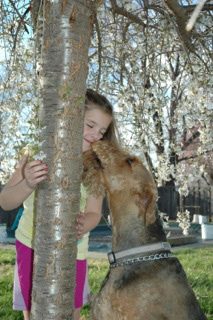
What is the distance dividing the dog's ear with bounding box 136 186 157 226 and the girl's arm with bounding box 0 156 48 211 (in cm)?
71

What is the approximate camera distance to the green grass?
4922 millimetres

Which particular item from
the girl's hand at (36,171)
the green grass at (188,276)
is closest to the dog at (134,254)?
the girl's hand at (36,171)

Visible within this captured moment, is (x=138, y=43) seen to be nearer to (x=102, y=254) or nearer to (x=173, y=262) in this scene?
(x=173, y=262)

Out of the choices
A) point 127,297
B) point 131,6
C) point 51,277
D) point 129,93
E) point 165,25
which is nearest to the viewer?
point 51,277

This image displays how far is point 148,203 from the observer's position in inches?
109

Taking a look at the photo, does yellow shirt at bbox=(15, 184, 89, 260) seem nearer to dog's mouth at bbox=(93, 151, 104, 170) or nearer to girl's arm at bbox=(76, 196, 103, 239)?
girl's arm at bbox=(76, 196, 103, 239)

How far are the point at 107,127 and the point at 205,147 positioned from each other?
24.2 ft

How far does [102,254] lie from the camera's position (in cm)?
1006

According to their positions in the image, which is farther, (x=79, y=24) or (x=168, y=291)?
(x=168, y=291)

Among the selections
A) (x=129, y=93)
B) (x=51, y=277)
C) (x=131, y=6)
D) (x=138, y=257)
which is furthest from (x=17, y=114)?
(x=51, y=277)

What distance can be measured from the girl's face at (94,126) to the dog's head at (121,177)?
115mm

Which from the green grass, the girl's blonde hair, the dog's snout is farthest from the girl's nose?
the green grass

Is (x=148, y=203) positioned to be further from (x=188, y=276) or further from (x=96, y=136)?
(x=188, y=276)

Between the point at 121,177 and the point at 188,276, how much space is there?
445 centimetres
